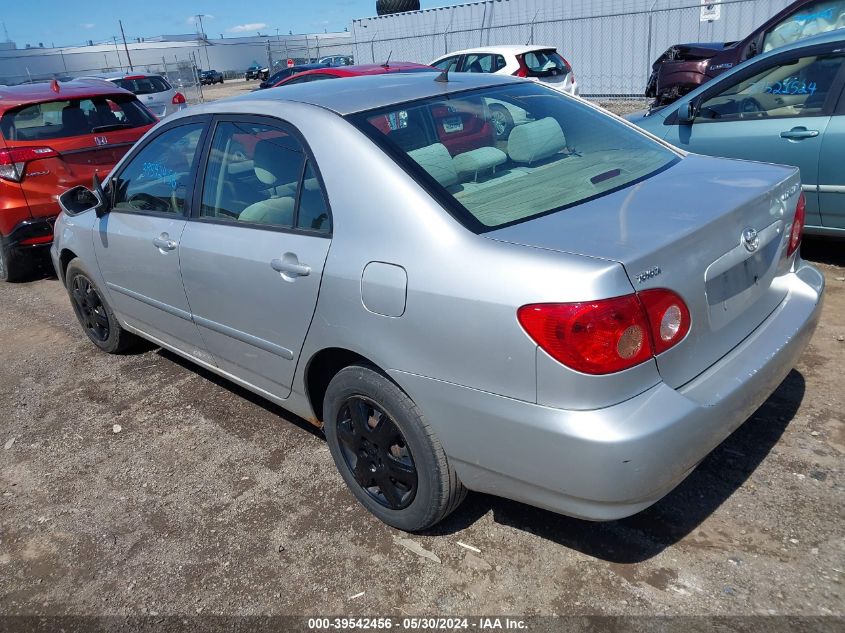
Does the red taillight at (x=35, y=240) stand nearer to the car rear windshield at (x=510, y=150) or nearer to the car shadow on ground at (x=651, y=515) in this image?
the car rear windshield at (x=510, y=150)

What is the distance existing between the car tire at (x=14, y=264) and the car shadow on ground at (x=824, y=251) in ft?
22.5

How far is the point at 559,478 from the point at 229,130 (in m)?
2.23

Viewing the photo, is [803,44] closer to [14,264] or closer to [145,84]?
[14,264]

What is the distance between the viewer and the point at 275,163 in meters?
3.05

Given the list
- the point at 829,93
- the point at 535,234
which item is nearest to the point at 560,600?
the point at 535,234

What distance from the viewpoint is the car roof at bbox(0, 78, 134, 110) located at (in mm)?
6586

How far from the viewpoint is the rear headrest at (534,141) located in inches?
116

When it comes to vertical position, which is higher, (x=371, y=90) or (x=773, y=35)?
(x=371, y=90)

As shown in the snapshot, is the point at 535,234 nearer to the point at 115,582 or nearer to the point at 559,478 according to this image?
the point at 559,478

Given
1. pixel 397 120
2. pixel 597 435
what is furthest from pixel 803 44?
pixel 597 435

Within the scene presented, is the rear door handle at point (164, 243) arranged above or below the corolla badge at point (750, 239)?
below

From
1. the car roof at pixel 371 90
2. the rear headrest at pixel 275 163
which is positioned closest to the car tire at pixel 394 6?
the car roof at pixel 371 90

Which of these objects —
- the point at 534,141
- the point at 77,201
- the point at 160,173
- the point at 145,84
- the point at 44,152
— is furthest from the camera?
the point at 145,84

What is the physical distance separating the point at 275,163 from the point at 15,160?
4.49m
